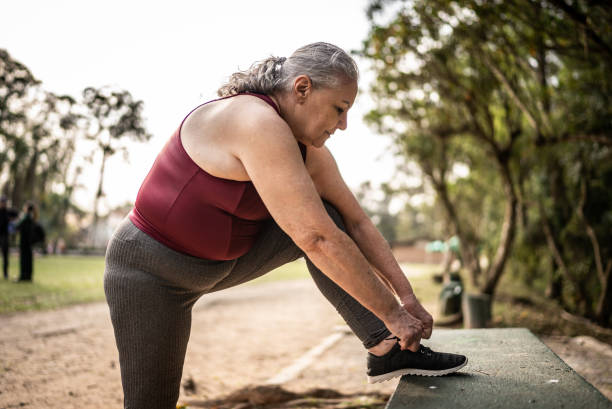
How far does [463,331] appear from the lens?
2.84 metres

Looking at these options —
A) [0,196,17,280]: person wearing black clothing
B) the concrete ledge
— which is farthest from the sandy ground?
[0,196,17,280]: person wearing black clothing

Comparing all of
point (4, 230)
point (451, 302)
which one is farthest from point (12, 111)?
point (451, 302)

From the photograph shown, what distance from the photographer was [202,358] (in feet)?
15.9

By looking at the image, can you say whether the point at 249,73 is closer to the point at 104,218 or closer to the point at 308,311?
the point at 308,311

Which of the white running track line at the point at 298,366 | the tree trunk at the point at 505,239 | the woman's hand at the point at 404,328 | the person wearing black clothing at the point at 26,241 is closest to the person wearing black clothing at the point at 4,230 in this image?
the person wearing black clothing at the point at 26,241

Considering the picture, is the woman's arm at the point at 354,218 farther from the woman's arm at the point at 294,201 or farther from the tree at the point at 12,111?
the tree at the point at 12,111

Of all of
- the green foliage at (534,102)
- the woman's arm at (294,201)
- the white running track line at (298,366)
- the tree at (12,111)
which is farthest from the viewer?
the tree at (12,111)

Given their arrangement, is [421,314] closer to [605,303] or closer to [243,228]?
[243,228]

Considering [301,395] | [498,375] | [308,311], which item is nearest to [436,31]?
[308,311]

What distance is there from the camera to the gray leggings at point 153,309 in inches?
69.2

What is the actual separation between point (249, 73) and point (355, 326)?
1097 millimetres

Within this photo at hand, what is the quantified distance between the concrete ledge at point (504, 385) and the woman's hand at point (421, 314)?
8.2 inches

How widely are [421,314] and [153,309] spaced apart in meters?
1.03

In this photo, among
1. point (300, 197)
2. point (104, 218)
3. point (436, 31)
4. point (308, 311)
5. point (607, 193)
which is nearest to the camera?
point (300, 197)
